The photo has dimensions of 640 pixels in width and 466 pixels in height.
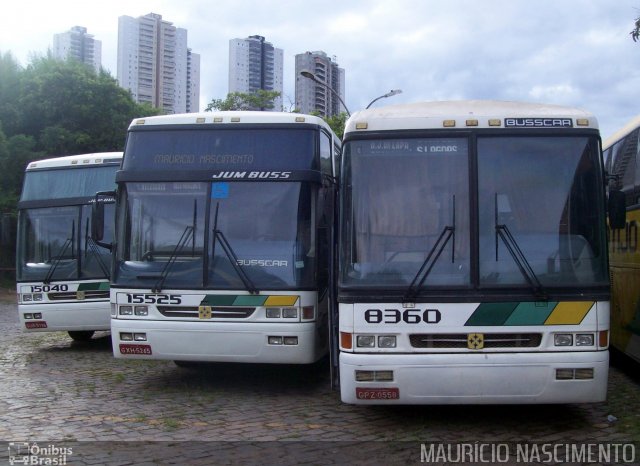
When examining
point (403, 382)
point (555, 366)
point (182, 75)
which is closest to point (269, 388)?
point (403, 382)

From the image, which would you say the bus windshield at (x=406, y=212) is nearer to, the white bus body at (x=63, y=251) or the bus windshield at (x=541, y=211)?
the bus windshield at (x=541, y=211)

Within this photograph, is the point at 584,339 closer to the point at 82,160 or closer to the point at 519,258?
the point at 519,258

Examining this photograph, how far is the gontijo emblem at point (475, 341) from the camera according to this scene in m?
6.26

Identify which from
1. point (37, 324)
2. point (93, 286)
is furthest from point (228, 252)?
point (37, 324)

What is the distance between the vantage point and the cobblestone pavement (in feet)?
20.2

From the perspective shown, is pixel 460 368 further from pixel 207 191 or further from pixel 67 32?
pixel 67 32

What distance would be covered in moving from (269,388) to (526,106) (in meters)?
4.50

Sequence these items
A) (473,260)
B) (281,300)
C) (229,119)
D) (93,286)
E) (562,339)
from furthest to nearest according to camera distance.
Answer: (93,286) → (229,119) → (281,300) → (473,260) → (562,339)

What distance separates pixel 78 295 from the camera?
11.9 metres

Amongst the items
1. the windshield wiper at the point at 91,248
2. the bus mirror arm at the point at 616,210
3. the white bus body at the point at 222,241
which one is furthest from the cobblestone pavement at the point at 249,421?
the windshield wiper at the point at 91,248

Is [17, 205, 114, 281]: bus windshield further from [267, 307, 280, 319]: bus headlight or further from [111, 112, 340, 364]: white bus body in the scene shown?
[267, 307, 280, 319]: bus headlight

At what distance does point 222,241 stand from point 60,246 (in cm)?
506

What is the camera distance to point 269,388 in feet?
29.3

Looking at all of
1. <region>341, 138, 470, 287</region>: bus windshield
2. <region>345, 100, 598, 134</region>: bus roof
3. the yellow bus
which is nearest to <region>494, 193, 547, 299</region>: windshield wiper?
<region>341, 138, 470, 287</region>: bus windshield
